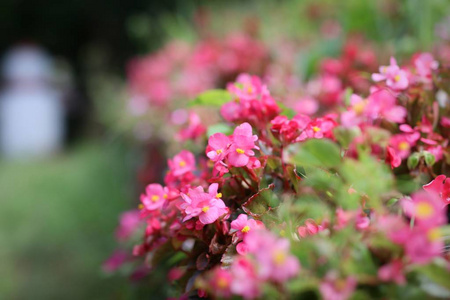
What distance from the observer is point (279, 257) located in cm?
41

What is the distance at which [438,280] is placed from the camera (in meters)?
0.43

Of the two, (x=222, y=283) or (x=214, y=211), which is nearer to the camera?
(x=222, y=283)

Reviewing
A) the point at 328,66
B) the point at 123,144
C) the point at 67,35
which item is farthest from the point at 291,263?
the point at 67,35

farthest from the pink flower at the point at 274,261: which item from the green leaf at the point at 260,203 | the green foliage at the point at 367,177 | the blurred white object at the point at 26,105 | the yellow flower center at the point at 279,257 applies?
the blurred white object at the point at 26,105

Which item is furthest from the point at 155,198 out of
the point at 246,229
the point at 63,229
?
the point at 63,229

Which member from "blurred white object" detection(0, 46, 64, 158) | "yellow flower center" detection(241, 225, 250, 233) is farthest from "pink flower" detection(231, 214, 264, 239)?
"blurred white object" detection(0, 46, 64, 158)

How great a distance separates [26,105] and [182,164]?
288 inches

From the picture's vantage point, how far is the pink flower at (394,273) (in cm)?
42

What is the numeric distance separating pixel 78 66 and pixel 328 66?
26.3 ft

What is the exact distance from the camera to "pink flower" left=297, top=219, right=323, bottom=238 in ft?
1.89

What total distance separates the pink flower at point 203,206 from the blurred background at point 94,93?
62cm

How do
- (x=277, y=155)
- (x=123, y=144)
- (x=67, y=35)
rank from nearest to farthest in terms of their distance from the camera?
(x=277, y=155)
(x=123, y=144)
(x=67, y=35)

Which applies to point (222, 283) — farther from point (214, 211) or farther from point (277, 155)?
point (277, 155)

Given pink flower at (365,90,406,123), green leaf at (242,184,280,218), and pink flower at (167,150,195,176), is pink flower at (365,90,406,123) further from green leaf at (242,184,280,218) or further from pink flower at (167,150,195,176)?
pink flower at (167,150,195,176)
